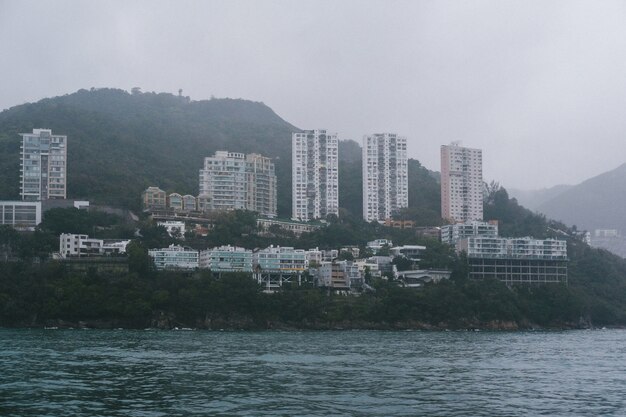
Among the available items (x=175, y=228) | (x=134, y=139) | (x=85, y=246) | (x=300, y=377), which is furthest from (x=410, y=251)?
(x=300, y=377)

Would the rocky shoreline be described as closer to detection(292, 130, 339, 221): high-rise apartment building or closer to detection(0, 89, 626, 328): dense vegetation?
detection(0, 89, 626, 328): dense vegetation

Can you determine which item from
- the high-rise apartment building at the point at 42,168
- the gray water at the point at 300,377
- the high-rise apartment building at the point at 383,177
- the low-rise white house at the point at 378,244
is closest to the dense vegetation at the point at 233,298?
the low-rise white house at the point at 378,244

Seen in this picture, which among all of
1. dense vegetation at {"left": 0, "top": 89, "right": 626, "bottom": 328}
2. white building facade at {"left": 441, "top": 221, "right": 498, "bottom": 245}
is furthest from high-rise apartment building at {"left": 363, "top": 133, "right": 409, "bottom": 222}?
white building facade at {"left": 441, "top": 221, "right": 498, "bottom": 245}

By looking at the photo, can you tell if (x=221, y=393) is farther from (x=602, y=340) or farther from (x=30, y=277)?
(x=30, y=277)

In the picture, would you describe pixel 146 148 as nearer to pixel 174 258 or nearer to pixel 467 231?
pixel 174 258

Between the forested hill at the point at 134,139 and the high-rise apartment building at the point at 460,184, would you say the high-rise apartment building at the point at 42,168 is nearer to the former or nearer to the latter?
the forested hill at the point at 134,139
